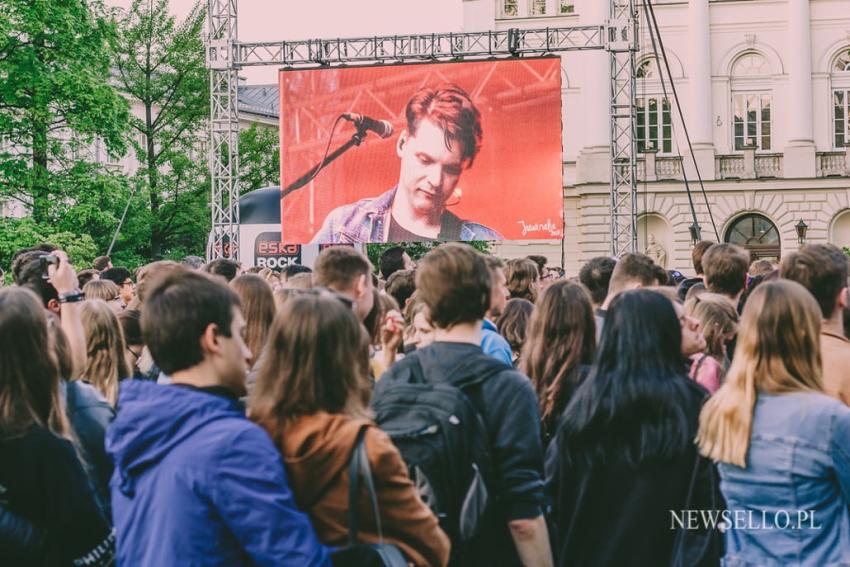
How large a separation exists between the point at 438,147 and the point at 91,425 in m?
20.3

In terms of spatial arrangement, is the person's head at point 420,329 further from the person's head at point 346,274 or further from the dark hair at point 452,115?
the dark hair at point 452,115

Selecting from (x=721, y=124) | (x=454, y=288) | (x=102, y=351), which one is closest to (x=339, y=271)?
(x=454, y=288)

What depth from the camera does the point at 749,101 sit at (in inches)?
1628

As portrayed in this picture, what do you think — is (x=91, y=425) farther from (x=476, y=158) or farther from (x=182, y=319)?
(x=476, y=158)

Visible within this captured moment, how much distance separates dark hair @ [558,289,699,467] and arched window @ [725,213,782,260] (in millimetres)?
37299

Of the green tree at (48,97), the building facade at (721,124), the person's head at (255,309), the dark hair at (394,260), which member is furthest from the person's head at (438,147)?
the person's head at (255,309)

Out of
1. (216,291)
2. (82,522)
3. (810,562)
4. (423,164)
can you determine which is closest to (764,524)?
(810,562)

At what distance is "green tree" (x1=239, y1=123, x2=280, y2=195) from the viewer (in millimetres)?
41125

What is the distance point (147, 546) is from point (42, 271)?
15.7ft

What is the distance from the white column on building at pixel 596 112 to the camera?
40094mm

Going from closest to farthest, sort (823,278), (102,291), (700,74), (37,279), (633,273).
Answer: (823,278) < (633,273) < (37,279) < (102,291) < (700,74)

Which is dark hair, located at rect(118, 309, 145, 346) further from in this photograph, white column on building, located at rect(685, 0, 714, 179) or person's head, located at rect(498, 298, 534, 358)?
white column on building, located at rect(685, 0, 714, 179)

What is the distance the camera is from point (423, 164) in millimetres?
24641

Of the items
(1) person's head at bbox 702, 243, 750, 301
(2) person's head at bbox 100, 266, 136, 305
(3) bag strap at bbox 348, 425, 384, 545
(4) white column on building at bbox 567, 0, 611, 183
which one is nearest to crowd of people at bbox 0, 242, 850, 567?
(3) bag strap at bbox 348, 425, 384, 545
